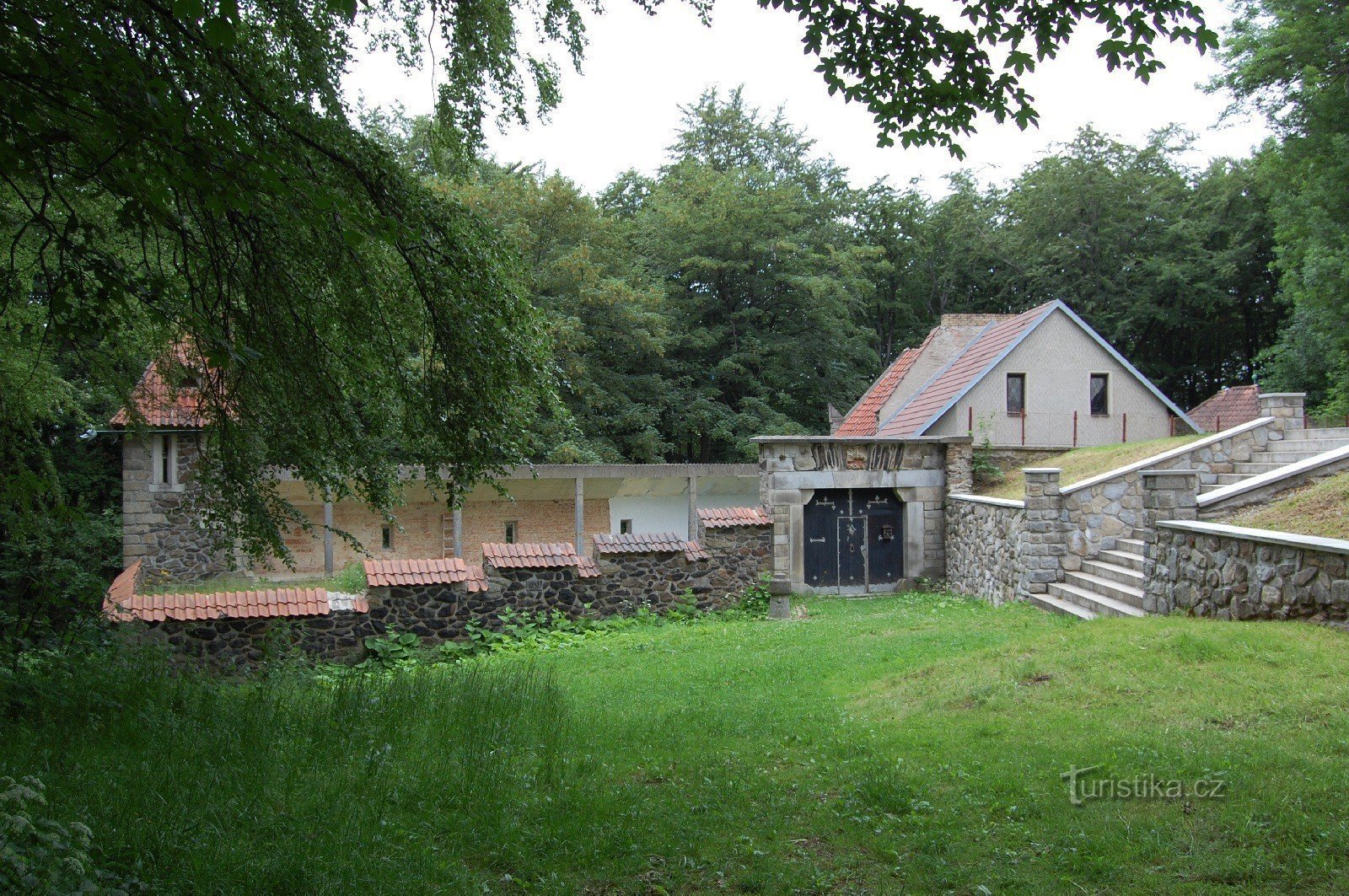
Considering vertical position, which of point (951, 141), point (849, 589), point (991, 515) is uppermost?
point (951, 141)

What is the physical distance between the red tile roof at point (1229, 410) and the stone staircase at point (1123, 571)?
15.1 m

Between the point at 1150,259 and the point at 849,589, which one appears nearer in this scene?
the point at 849,589

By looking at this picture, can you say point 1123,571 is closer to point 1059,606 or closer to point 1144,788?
point 1059,606

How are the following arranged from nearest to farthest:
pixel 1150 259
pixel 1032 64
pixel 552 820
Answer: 1. pixel 552 820
2. pixel 1032 64
3. pixel 1150 259

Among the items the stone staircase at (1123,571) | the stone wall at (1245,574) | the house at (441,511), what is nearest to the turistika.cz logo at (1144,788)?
the stone wall at (1245,574)

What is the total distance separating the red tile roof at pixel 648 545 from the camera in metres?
13.9

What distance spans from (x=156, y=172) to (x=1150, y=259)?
36.8m

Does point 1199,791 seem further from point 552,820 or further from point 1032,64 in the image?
point 1032,64

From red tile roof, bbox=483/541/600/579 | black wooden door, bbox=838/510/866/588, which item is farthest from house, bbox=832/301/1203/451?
red tile roof, bbox=483/541/600/579

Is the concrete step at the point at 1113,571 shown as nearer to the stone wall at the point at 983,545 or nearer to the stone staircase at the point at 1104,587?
the stone staircase at the point at 1104,587

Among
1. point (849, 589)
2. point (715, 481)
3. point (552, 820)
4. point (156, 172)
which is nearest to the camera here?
point (156, 172)

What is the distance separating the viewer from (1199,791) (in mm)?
4141

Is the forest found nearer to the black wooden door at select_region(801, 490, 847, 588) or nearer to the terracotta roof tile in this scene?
the terracotta roof tile

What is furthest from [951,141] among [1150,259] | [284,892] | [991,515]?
[1150,259]
